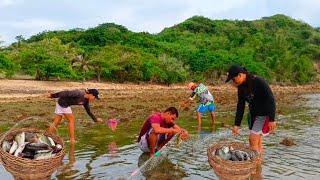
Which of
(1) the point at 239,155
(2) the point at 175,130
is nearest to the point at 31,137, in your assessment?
(2) the point at 175,130

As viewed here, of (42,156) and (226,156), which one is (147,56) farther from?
(42,156)

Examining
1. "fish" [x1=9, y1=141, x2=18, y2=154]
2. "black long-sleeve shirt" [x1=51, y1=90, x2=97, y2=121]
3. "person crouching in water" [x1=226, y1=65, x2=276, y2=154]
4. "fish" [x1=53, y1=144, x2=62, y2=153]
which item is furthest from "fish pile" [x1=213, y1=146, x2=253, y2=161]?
"black long-sleeve shirt" [x1=51, y1=90, x2=97, y2=121]

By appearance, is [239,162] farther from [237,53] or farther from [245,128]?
[237,53]

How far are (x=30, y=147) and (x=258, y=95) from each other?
Result: 4.13 m

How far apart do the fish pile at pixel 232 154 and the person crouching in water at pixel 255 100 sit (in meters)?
0.96

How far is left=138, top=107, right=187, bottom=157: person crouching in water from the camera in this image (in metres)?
9.34

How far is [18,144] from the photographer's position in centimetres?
770

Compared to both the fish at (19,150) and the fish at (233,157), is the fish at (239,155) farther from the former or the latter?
the fish at (19,150)

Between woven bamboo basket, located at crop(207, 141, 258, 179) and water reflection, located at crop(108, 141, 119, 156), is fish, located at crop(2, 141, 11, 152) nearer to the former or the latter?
woven bamboo basket, located at crop(207, 141, 258, 179)

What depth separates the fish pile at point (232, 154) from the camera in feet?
25.6

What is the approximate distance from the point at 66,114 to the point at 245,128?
280 inches

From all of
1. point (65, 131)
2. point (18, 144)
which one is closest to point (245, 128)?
point (65, 131)

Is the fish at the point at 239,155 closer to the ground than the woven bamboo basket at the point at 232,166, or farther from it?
farther from it

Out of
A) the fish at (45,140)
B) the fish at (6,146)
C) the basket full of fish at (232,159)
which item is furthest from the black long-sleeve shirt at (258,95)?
the fish at (6,146)
